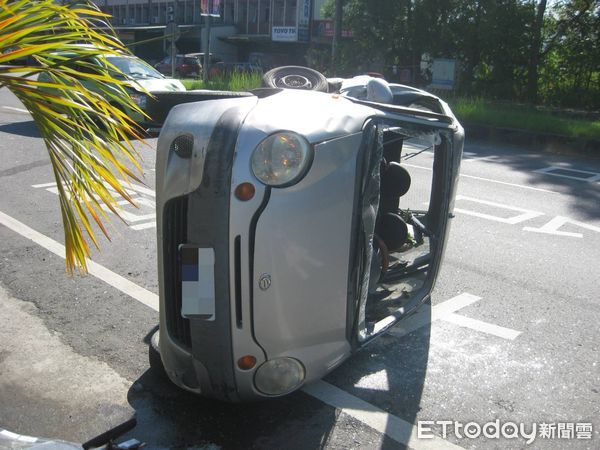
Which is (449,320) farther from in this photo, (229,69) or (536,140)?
(229,69)

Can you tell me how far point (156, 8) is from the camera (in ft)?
188

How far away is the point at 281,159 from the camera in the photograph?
2.88 m

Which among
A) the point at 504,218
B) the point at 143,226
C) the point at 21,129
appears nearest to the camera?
the point at 143,226

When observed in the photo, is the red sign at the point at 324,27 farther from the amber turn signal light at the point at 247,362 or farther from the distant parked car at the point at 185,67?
the amber turn signal light at the point at 247,362

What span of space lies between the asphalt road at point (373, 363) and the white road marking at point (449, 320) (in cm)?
2

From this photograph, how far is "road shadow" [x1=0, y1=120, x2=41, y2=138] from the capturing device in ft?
40.8

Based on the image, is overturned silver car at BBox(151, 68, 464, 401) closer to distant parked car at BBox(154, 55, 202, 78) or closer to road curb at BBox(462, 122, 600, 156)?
road curb at BBox(462, 122, 600, 156)

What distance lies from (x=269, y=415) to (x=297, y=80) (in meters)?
2.36

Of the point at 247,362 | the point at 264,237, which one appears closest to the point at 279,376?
the point at 247,362

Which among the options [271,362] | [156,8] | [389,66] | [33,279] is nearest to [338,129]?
[271,362]

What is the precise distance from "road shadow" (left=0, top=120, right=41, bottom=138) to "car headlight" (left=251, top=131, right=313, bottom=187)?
10561 mm

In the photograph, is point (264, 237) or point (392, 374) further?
point (392, 374)

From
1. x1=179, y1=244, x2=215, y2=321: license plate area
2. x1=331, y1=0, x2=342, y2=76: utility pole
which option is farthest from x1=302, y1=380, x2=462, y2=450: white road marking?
x1=331, y1=0, x2=342, y2=76: utility pole

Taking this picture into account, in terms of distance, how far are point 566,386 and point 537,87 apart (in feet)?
68.8
